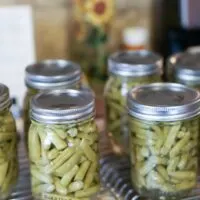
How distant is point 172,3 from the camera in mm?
1030

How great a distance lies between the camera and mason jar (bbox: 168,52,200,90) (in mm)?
670

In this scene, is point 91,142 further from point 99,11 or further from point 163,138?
point 99,11

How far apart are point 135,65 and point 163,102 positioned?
103mm

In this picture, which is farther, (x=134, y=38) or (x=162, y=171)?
(x=134, y=38)

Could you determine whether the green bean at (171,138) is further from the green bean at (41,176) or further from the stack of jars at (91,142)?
the green bean at (41,176)

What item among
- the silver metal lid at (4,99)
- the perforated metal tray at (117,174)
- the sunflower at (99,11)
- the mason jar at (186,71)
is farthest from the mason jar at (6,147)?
the sunflower at (99,11)

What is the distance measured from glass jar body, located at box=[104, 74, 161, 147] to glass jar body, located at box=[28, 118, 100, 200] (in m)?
0.12

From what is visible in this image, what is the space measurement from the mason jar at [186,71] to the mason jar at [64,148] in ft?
0.49

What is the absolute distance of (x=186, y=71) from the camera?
0.67 m

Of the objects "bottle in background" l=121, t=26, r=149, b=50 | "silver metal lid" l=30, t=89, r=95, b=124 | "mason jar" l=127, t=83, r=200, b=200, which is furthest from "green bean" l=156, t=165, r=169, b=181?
"bottle in background" l=121, t=26, r=149, b=50

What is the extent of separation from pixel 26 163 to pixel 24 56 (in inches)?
10.5

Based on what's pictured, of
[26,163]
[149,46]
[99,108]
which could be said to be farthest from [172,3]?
[26,163]

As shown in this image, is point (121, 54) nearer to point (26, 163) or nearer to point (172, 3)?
point (26, 163)

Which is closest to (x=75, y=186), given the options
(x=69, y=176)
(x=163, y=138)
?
(x=69, y=176)
